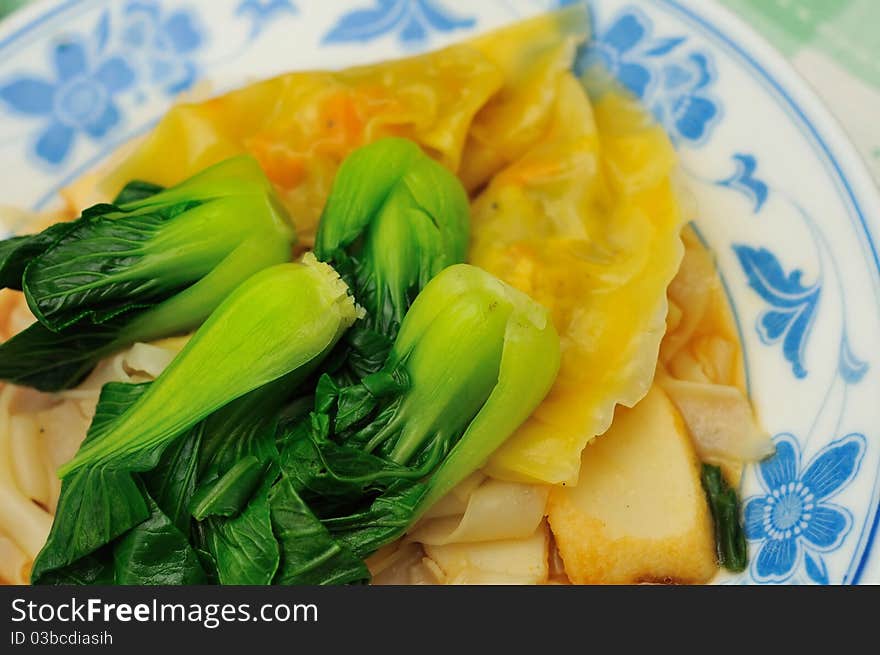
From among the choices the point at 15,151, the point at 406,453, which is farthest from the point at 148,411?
the point at 15,151

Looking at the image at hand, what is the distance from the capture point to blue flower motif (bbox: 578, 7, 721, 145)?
3.22 meters

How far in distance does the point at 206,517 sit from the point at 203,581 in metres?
0.17

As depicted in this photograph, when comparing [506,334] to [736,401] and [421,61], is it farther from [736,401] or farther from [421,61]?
[421,61]

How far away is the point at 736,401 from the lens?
9.48ft

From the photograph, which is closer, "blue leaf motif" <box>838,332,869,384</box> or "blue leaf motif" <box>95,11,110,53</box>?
"blue leaf motif" <box>838,332,869,384</box>

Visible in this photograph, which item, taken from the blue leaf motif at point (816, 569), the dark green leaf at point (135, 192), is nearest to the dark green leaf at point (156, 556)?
the dark green leaf at point (135, 192)

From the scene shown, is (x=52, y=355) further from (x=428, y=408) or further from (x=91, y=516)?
(x=428, y=408)

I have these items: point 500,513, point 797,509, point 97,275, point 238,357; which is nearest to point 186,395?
point 238,357

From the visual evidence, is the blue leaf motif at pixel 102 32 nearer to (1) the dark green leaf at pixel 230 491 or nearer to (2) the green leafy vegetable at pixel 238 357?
(2) the green leafy vegetable at pixel 238 357

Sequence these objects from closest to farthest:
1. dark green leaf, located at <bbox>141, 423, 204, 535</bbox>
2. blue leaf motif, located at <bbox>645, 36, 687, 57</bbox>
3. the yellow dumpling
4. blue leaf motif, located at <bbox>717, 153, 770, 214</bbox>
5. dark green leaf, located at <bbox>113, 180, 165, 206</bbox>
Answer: dark green leaf, located at <bbox>141, 423, 204, 535</bbox> → the yellow dumpling → blue leaf motif, located at <bbox>717, 153, 770, 214</bbox> → dark green leaf, located at <bbox>113, 180, 165, 206</bbox> → blue leaf motif, located at <bbox>645, 36, 687, 57</bbox>

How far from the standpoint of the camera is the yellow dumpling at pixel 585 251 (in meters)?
2.68

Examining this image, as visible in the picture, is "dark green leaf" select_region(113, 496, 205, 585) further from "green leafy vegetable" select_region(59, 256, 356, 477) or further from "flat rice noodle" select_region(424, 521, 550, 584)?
"flat rice noodle" select_region(424, 521, 550, 584)

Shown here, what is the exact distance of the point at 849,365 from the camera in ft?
8.68

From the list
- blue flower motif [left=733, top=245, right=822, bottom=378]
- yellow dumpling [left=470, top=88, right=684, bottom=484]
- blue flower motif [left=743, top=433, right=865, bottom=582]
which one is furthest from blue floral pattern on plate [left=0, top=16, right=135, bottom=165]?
blue flower motif [left=743, top=433, right=865, bottom=582]
